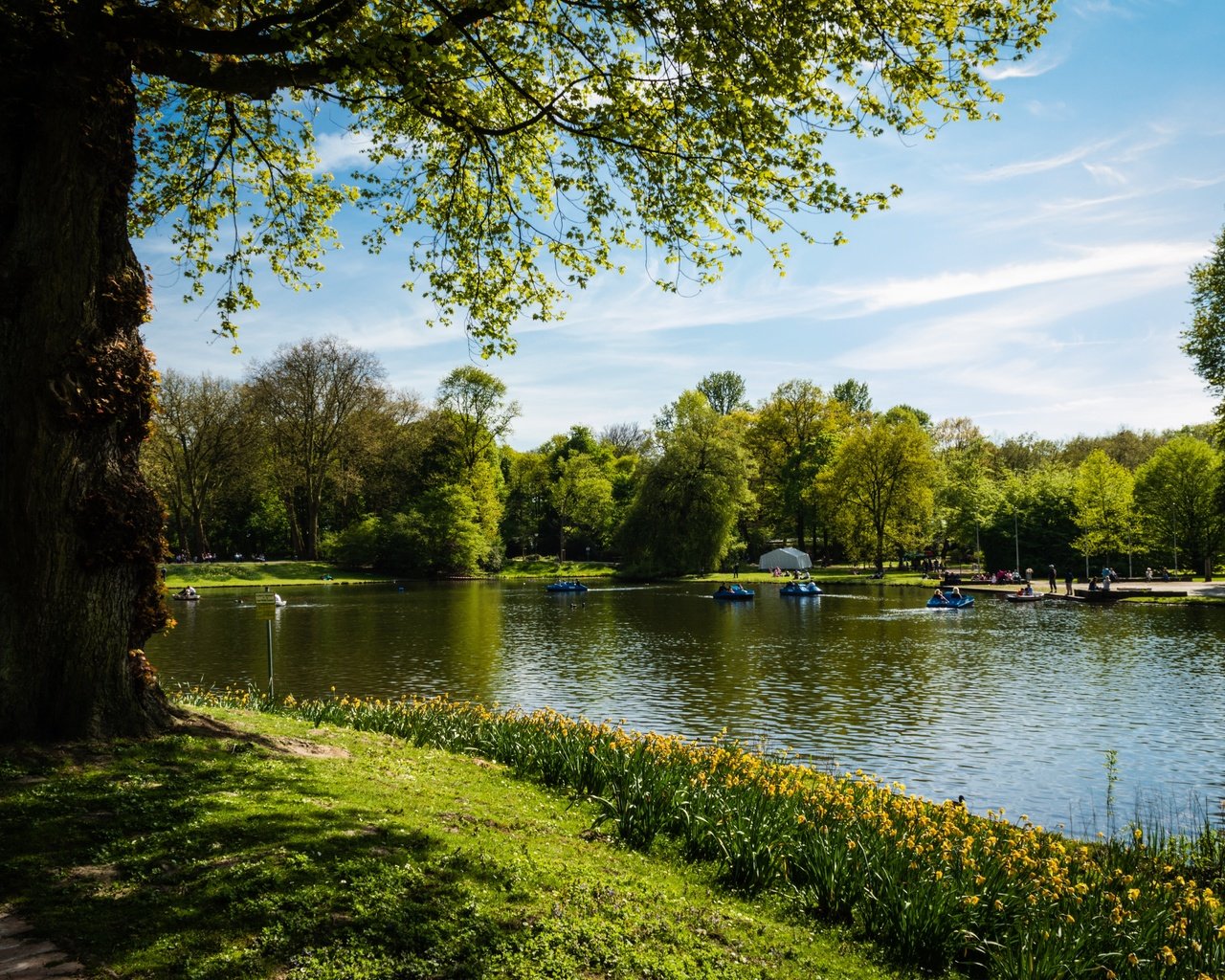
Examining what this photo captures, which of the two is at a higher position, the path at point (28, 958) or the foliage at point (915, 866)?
the path at point (28, 958)

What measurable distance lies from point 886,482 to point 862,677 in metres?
45.3

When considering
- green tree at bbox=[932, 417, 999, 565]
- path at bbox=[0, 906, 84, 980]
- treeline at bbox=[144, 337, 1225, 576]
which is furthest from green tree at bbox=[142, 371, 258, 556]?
path at bbox=[0, 906, 84, 980]

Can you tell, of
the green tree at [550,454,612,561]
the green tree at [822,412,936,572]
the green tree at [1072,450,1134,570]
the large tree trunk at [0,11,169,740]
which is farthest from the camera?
the green tree at [550,454,612,561]

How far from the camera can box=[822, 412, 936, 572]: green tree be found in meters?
63.9

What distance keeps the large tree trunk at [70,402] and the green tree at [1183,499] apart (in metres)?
59.5

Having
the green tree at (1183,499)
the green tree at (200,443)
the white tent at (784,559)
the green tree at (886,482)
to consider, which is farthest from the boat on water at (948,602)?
the green tree at (200,443)

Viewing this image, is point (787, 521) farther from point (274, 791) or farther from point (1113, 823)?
point (274, 791)

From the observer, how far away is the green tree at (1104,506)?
53875mm

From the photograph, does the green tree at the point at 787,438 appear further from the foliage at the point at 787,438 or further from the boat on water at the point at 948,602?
the boat on water at the point at 948,602

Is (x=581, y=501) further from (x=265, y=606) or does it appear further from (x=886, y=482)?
(x=265, y=606)

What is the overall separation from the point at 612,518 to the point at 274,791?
74228 mm

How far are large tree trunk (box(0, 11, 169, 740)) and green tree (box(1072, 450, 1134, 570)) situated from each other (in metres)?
59.0

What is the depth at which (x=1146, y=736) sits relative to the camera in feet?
49.6

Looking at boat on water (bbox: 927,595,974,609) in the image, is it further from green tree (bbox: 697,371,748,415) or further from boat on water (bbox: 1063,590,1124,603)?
green tree (bbox: 697,371,748,415)
